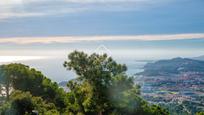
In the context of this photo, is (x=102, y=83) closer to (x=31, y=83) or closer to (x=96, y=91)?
(x=96, y=91)

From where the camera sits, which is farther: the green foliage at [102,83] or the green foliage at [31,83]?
the green foliage at [31,83]

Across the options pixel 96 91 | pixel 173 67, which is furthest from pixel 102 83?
pixel 173 67

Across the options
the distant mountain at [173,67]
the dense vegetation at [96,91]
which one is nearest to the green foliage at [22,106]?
the dense vegetation at [96,91]

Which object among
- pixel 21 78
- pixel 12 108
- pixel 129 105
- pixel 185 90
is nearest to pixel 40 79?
pixel 21 78

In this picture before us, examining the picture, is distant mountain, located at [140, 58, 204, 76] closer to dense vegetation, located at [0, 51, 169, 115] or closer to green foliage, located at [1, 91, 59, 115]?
Result: green foliage, located at [1, 91, 59, 115]

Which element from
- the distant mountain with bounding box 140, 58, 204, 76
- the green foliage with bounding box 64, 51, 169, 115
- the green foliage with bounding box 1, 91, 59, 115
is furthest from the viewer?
the distant mountain with bounding box 140, 58, 204, 76

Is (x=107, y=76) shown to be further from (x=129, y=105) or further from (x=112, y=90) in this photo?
(x=129, y=105)

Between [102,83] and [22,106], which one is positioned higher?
[102,83]

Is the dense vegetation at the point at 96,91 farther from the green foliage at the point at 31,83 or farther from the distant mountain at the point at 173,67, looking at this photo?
the distant mountain at the point at 173,67

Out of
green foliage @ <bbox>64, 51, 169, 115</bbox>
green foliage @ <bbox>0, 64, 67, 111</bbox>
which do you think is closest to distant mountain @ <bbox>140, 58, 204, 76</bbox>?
green foliage @ <bbox>0, 64, 67, 111</bbox>
